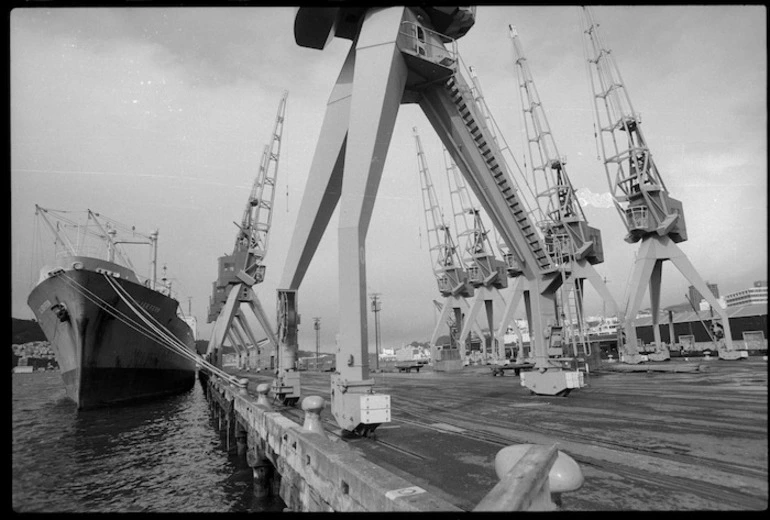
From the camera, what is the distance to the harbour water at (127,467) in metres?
9.82

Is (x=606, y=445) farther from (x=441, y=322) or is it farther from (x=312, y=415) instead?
(x=441, y=322)

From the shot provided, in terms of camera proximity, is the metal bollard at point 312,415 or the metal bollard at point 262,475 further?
the metal bollard at point 262,475

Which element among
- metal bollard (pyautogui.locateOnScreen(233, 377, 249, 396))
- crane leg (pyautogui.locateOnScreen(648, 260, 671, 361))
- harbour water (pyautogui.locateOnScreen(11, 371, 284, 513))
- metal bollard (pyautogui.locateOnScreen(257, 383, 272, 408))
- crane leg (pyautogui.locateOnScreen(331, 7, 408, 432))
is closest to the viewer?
harbour water (pyautogui.locateOnScreen(11, 371, 284, 513))

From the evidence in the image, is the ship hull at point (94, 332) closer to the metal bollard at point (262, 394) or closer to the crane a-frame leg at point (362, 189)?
the metal bollard at point (262, 394)

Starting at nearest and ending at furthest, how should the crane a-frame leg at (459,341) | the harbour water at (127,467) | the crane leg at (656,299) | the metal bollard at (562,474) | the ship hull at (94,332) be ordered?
the metal bollard at (562,474), the harbour water at (127,467), the ship hull at (94,332), the crane leg at (656,299), the crane a-frame leg at (459,341)

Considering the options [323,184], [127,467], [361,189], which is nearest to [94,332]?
[127,467]

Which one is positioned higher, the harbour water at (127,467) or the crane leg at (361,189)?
the crane leg at (361,189)

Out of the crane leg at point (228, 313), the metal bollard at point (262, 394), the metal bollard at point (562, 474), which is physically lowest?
the metal bollard at point (262, 394)

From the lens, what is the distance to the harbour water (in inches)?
387

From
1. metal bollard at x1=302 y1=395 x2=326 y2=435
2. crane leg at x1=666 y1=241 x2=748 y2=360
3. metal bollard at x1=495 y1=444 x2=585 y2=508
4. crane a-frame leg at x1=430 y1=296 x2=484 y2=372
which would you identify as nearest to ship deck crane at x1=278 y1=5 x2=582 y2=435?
metal bollard at x1=302 y1=395 x2=326 y2=435

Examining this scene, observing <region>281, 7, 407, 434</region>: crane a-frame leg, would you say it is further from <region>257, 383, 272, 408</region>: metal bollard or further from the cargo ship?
the cargo ship

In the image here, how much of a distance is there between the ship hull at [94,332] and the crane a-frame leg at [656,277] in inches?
1659

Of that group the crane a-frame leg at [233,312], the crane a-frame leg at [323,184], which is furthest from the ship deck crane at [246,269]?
the crane a-frame leg at [323,184]

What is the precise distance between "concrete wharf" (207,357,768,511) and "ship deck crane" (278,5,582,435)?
5.03 ft
